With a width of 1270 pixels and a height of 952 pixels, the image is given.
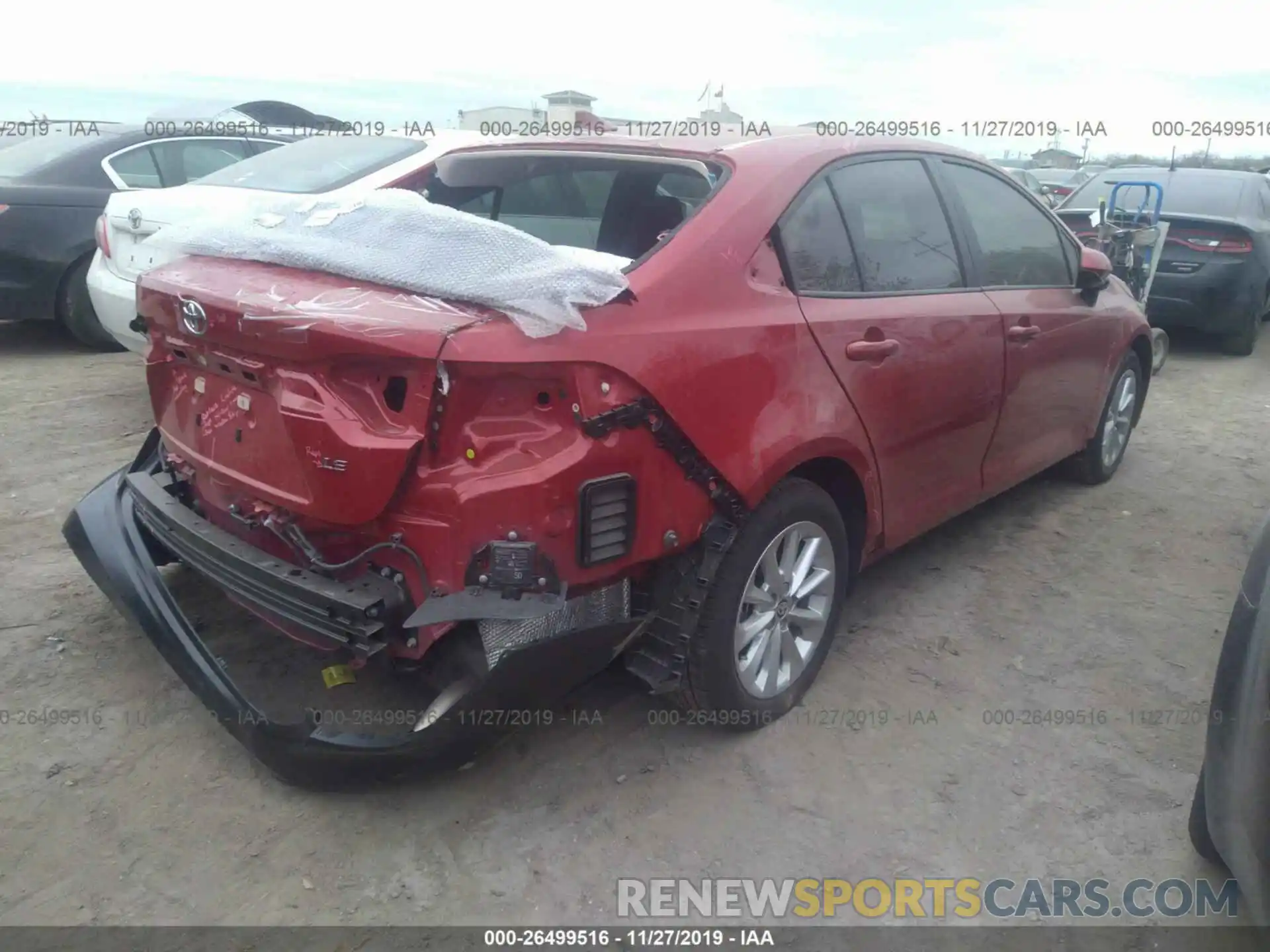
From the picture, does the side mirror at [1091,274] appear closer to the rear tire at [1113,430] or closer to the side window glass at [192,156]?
the rear tire at [1113,430]

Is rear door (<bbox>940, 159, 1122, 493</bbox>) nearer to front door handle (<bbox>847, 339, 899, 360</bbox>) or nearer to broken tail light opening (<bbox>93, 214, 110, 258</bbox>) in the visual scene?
front door handle (<bbox>847, 339, 899, 360</bbox>)

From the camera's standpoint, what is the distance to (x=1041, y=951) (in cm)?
226

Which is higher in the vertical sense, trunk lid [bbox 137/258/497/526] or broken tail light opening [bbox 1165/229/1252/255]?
trunk lid [bbox 137/258/497/526]

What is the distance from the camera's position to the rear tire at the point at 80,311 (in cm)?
668

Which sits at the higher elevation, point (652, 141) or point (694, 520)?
point (652, 141)

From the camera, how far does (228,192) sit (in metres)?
5.12

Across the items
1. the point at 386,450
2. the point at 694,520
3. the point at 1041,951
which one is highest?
the point at 386,450

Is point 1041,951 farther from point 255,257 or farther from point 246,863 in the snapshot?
point 255,257

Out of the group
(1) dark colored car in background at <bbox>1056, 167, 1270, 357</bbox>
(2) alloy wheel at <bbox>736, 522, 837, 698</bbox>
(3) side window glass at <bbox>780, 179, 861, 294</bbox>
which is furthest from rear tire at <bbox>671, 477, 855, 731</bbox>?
(1) dark colored car in background at <bbox>1056, 167, 1270, 357</bbox>

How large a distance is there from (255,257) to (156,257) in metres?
2.71

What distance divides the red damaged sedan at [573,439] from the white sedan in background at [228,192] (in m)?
2.00

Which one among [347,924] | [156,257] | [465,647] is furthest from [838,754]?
[156,257]

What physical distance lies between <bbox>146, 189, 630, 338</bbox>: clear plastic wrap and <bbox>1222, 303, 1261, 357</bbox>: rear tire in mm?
7692

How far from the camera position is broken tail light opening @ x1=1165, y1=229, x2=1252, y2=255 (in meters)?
7.80
